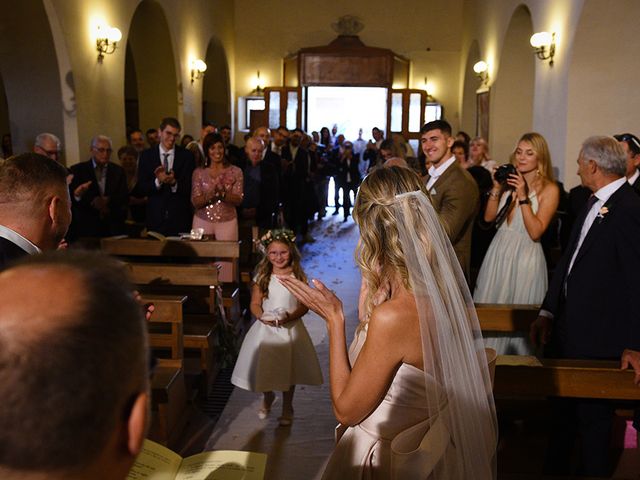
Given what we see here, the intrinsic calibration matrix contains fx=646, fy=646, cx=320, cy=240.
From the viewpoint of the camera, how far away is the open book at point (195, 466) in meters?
1.69

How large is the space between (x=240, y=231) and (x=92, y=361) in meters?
6.36

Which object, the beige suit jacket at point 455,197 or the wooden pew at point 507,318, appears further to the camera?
the beige suit jacket at point 455,197

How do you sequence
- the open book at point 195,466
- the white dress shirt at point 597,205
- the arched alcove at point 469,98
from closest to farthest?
the open book at point 195,466
the white dress shirt at point 597,205
the arched alcove at point 469,98

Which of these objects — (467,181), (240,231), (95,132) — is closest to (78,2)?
(95,132)

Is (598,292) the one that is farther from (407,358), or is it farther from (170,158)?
(170,158)

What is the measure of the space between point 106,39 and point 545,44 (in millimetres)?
6041

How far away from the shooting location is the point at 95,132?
27.4 ft

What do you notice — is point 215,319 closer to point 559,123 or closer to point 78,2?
point 78,2

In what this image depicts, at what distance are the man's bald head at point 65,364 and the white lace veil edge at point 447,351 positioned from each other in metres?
1.34

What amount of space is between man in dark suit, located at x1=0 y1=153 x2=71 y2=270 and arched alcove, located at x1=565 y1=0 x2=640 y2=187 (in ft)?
23.7

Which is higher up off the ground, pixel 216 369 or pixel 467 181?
pixel 467 181

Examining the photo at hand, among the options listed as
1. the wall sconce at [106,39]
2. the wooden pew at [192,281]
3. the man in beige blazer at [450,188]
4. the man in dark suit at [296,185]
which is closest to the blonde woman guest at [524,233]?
the man in beige blazer at [450,188]

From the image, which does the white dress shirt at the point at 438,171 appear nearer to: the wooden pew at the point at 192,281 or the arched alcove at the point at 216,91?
the wooden pew at the point at 192,281

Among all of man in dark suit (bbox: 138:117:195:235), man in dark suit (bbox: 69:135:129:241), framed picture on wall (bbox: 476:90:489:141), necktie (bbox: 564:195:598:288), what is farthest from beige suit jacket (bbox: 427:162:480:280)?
framed picture on wall (bbox: 476:90:489:141)
